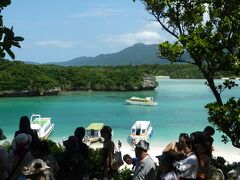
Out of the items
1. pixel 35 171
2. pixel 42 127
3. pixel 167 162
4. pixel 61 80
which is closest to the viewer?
pixel 35 171

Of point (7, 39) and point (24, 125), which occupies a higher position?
point (7, 39)

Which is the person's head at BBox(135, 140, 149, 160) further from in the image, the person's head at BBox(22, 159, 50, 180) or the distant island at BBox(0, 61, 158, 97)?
the distant island at BBox(0, 61, 158, 97)

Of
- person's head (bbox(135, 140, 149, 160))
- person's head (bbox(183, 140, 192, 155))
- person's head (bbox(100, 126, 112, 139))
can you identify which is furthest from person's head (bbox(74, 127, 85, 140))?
person's head (bbox(183, 140, 192, 155))

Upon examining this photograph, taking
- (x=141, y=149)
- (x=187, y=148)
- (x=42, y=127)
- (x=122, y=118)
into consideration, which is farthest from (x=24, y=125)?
(x=122, y=118)

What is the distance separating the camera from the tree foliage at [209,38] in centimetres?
677

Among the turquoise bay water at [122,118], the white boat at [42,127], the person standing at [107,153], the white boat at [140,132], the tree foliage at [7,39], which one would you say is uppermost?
the tree foliage at [7,39]

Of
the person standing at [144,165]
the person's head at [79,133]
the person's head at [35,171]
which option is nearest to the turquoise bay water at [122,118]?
the person's head at [79,133]

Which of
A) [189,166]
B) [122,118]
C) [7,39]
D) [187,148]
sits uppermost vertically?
[7,39]

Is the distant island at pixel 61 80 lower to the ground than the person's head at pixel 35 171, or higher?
lower

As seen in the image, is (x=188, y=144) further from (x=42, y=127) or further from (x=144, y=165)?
(x=42, y=127)

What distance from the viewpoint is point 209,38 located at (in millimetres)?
6836

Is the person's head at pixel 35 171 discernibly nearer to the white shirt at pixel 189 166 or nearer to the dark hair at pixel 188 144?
the white shirt at pixel 189 166

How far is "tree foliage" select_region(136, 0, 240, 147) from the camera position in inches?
266

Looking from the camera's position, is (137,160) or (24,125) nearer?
(137,160)
